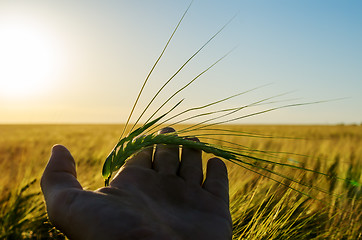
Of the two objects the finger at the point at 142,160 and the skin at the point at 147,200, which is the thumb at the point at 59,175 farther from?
the finger at the point at 142,160

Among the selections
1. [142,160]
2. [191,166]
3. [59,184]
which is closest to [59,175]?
[59,184]

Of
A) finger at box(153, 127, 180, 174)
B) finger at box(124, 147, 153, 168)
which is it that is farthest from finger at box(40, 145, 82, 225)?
finger at box(153, 127, 180, 174)

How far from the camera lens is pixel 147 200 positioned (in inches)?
46.2

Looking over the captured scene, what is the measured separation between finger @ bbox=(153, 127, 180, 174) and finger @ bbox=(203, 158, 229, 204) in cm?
14

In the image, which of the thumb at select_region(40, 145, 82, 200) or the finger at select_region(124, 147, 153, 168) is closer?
the thumb at select_region(40, 145, 82, 200)

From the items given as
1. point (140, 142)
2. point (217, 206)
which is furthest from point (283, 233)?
point (140, 142)

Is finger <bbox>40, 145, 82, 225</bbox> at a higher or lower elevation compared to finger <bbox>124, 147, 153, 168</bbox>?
lower

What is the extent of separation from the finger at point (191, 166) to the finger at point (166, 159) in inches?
1.2

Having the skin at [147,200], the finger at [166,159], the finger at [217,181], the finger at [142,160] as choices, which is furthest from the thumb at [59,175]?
the finger at [217,181]

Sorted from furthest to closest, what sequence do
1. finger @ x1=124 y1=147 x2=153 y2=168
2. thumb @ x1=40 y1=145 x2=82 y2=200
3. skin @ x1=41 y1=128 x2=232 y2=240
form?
finger @ x1=124 y1=147 x2=153 y2=168 < thumb @ x1=40 y1=145 x2=82 y2=200 < skin @ x1=41 y1=128 x2=232 y2=240

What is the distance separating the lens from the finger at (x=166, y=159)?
132cm

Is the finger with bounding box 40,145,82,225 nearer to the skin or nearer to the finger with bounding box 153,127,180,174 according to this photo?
the skin

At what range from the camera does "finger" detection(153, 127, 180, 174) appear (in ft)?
4.34

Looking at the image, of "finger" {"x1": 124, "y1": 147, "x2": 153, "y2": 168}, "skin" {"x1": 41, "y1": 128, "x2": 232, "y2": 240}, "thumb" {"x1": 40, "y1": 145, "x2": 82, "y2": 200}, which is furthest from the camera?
"finger" {"x1": 124, "y1": 147, "x2": 153, "y2": 168}
